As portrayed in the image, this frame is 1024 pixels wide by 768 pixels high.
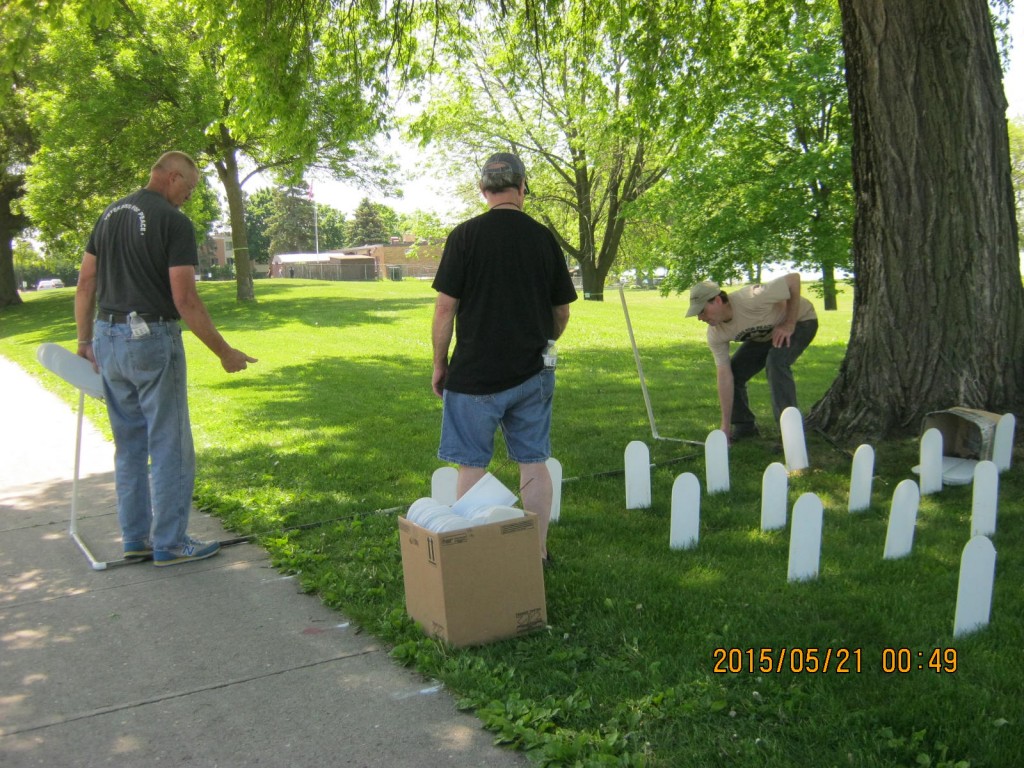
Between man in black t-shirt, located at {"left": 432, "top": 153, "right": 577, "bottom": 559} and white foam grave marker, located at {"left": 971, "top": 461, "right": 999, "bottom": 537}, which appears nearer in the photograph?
man in black t-shirt, located at {"left": 432, "top": 153, "right": 577, "bottom": 559}

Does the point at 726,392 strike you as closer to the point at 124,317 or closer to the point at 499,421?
the point at 499,421

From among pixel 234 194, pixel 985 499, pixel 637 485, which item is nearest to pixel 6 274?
pixel 234 194

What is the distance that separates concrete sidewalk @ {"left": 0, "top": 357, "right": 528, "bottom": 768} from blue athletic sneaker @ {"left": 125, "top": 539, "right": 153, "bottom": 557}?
11 centimetres

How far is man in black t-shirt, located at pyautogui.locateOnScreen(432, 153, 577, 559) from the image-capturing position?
439cm

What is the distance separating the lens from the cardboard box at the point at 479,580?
386 cm

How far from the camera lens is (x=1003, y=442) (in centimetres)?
644

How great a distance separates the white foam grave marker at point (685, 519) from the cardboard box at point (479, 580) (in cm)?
126

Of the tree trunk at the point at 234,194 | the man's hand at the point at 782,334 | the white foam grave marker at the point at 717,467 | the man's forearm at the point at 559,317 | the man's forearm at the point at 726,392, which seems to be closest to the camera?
the man's forearm at the point at 559,317

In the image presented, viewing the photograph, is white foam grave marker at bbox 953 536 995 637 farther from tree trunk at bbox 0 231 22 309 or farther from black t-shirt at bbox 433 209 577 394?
tree trunk at bbox 0 231 22 309

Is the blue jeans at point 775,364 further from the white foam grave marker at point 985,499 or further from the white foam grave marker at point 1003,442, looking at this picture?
the white foam grave marker at point 985,499

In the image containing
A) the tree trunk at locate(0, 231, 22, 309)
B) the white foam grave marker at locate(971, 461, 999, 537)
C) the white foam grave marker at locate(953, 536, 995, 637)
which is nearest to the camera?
the white foam grave marker at locate(953, 536, 995, 637)

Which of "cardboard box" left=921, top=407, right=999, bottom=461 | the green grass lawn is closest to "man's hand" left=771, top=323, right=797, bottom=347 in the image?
the green grass lawn

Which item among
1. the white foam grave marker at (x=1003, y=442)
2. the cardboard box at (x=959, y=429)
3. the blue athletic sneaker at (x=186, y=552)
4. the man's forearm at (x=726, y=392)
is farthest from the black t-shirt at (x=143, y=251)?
the white foam grave marker at (x=1003, y=442)

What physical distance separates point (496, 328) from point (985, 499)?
282 cm
